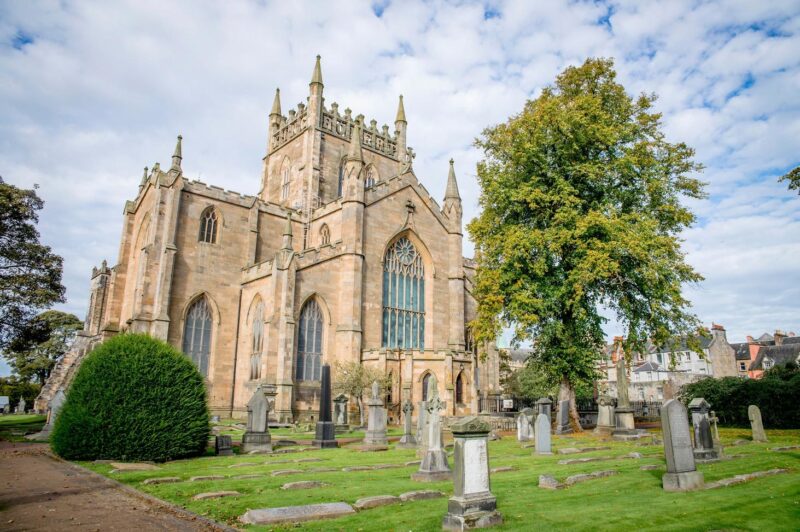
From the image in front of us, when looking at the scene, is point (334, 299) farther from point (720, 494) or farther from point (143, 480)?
point (720, 494)

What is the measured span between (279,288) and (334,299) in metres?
3.69

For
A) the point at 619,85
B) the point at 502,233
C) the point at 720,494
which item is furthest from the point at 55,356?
the point at 720,494

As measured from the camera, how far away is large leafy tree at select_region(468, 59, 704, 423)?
2128 cm

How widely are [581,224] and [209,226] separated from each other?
72.3ft

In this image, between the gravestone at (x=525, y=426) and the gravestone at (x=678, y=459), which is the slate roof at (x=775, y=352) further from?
the gravestone at (x=678, y=459)

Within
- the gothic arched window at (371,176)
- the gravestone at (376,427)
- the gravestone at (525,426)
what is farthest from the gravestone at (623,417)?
the gothic arched window at (371,176)

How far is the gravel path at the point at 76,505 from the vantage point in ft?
25.2

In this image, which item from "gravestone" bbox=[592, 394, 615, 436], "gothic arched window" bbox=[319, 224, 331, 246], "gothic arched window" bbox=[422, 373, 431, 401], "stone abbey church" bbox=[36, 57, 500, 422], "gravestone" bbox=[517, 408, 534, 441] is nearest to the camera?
"gravestone" bbox=[517, 408, 534, 441]

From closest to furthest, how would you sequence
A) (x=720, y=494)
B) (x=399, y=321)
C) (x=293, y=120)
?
(x=720, y=494)
(x=399, y=321)
(x=293, y=120)

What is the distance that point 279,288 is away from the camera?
2805cm

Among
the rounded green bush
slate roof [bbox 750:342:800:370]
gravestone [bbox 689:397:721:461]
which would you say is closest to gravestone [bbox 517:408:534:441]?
gravestone [bbox 689:397:721:461]

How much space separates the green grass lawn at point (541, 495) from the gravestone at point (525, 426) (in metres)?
5.04

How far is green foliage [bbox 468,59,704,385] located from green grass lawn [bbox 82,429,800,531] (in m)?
7.94

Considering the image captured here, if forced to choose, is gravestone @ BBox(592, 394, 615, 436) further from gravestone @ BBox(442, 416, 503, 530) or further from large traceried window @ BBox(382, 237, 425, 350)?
gravestone @ BBox(442, 416, 503, 530)
